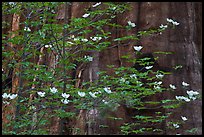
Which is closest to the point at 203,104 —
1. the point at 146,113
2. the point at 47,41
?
the point at 146,113

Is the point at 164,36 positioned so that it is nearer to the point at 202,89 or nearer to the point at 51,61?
the point at 202,89

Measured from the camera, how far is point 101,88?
8.89 ft

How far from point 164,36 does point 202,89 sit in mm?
800

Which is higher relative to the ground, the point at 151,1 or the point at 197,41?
the point at 151,1

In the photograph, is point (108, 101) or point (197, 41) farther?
point (197, 41)

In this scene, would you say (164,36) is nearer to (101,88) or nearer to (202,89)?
(202,89)

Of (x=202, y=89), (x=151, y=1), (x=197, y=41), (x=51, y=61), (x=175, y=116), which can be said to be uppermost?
(x=151, y=1)

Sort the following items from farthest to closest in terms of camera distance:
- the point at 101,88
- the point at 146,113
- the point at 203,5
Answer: the point at 203,5 → the point at 146,113 → the point at 101,88

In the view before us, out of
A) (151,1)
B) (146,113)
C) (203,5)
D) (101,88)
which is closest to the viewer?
(101,88)

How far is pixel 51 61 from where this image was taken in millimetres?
3986

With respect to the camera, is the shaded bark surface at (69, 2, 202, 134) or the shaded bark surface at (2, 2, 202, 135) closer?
the shaded bark surface at (2, 2, 202, 135)

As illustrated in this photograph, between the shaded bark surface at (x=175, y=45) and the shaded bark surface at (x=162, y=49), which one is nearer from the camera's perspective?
the shaded bark surface at (x=162, y=49)

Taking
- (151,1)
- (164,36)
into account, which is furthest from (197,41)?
(151,1)

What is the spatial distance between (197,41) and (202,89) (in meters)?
0.67
